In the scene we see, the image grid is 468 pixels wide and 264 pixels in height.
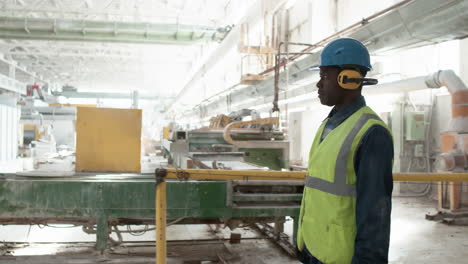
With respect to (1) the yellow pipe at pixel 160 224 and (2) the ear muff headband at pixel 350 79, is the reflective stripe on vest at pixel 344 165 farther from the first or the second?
(1) the yellow pipe at pixel 160 224

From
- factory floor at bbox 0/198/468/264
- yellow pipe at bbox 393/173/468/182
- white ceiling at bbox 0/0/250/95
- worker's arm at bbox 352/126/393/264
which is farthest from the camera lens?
white ceiling at bbox 0/0/250/95

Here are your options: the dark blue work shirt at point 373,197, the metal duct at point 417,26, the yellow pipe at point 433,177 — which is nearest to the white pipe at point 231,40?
the metal duct at point 417,26

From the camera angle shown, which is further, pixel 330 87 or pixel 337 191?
pixel 330 87

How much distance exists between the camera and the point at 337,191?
1.58 m

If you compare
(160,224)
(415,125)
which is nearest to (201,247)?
(160,224)

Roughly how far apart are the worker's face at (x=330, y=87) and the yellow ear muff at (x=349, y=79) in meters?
0.03

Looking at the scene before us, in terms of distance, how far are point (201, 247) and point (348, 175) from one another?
354 cm

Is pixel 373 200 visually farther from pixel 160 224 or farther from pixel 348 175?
pixel 160 224

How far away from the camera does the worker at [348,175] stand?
1471 mm

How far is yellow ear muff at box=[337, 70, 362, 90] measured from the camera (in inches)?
67.0

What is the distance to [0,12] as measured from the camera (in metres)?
14.8

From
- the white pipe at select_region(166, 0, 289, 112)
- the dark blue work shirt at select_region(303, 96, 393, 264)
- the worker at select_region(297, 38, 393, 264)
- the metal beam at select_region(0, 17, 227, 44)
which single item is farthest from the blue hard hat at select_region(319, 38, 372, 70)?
the metal beam at select_region(0, 17, 227, 44)

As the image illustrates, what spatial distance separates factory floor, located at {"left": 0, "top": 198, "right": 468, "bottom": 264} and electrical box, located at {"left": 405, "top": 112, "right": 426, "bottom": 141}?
2920 mm

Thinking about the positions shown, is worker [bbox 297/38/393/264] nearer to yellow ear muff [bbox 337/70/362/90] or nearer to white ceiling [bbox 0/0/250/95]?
yellow ear muff [bbox 337/70/362/90]
